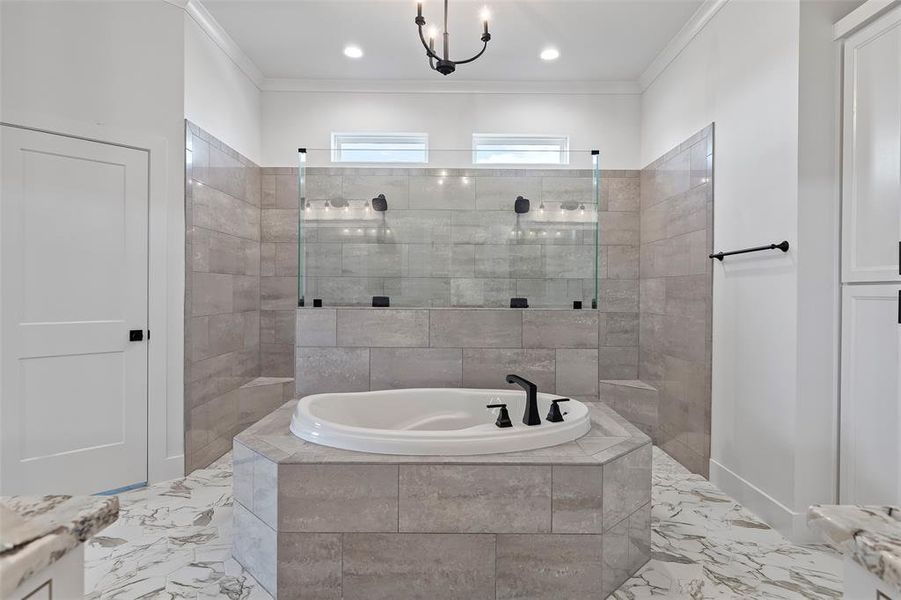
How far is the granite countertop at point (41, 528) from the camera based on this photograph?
20.5 inches

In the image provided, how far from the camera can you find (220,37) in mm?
3029

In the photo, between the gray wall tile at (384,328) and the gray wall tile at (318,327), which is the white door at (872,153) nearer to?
the gray wall tile at (384,328)

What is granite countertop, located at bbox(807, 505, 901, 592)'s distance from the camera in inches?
23.0

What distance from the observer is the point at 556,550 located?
168cm

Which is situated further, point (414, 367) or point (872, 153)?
point (414, 367)

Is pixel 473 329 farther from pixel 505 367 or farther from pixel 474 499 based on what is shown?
pixel 474 499

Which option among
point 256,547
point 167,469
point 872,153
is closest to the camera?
point 256,547

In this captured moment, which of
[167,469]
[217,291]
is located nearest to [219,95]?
[217,291]

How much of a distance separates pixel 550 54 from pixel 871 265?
7.54 feet

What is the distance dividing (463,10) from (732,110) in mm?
1621

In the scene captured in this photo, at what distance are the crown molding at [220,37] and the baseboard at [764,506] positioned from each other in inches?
156

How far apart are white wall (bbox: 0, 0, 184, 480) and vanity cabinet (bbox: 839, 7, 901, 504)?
131 inches

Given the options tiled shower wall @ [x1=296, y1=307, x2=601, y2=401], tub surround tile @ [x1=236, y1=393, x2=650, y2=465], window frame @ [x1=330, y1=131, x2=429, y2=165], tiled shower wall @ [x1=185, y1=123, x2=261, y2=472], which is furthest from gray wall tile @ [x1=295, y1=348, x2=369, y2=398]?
window frame @ [x1=330, y1=131, x2=429, y2=165]

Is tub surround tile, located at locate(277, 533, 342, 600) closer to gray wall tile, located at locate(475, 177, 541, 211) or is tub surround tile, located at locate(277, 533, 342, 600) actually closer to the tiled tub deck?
the tiled tub deck
